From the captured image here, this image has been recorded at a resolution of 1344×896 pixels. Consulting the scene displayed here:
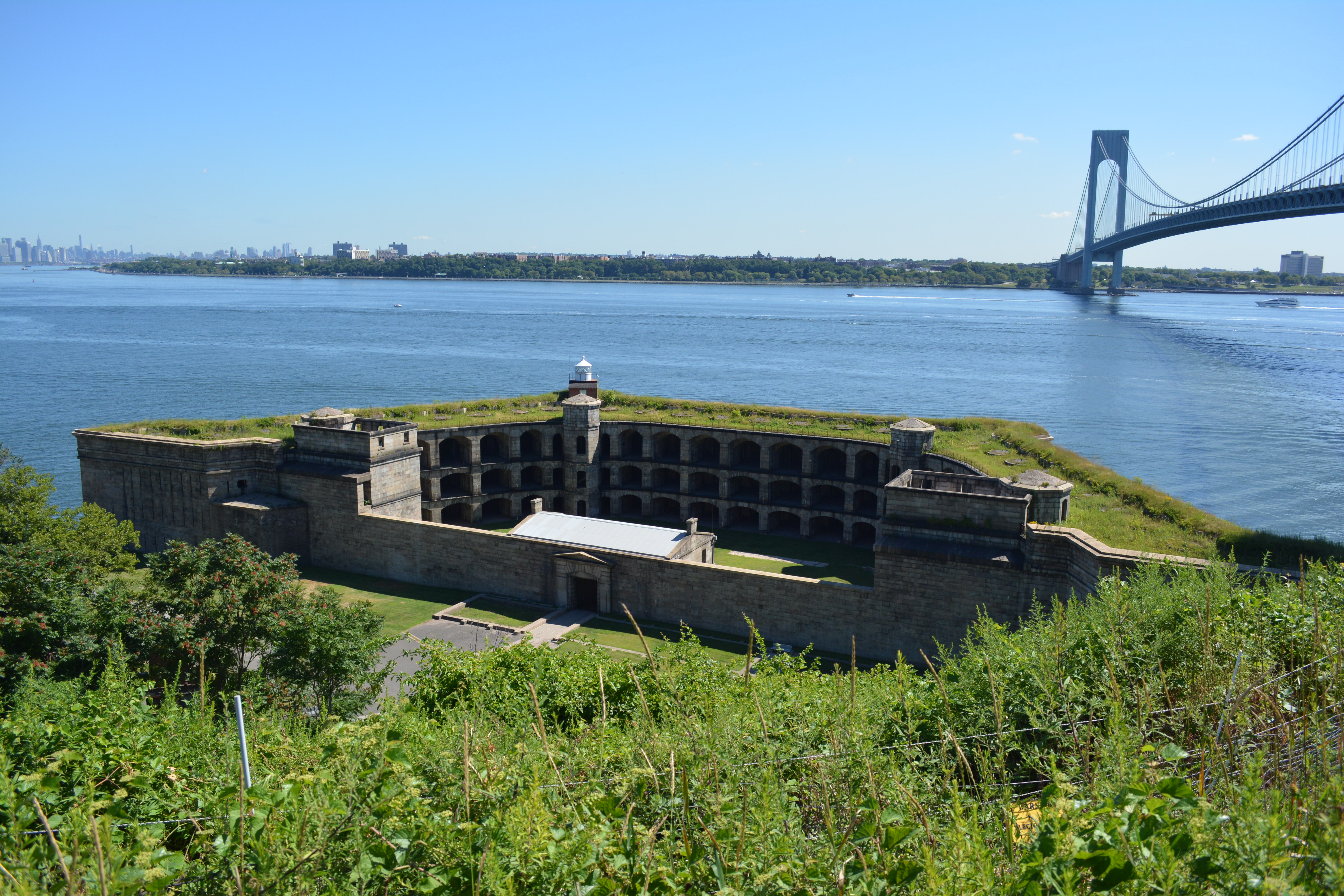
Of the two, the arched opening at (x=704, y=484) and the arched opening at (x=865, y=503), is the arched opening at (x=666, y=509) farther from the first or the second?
the arched opening at (x=865, y=503)

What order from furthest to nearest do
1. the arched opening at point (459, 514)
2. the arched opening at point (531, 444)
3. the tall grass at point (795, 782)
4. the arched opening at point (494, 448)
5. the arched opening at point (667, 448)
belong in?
the arched opening at point (531, 444)
the arched opening at point (494, 448)
the arched opening at point (667, 448)
the arched opening at point (459, 514)
the tall grass at point (795, 782)

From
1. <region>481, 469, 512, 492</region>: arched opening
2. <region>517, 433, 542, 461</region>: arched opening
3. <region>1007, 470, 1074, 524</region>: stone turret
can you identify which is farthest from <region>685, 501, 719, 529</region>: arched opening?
<region>1007, 470, 1074, 524</region>: stone turret

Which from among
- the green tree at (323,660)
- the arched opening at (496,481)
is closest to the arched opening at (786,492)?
the arched opening at (496,481)

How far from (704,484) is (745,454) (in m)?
2.93

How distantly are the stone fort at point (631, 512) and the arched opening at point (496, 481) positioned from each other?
0.66 ft

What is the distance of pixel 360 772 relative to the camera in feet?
31.7

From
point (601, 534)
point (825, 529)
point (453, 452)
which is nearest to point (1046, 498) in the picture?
point (601, 534)

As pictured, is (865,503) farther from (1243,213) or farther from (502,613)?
(1243,213)

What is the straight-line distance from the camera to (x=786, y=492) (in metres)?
49.7

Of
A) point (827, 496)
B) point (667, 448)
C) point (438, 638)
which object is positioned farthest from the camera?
point (667, 448)

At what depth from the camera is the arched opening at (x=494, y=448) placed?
165ft

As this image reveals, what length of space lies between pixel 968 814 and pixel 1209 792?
87.2 inches

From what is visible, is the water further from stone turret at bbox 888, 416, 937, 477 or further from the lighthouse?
the lighthouse

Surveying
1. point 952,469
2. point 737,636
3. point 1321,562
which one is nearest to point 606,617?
point 737,636
